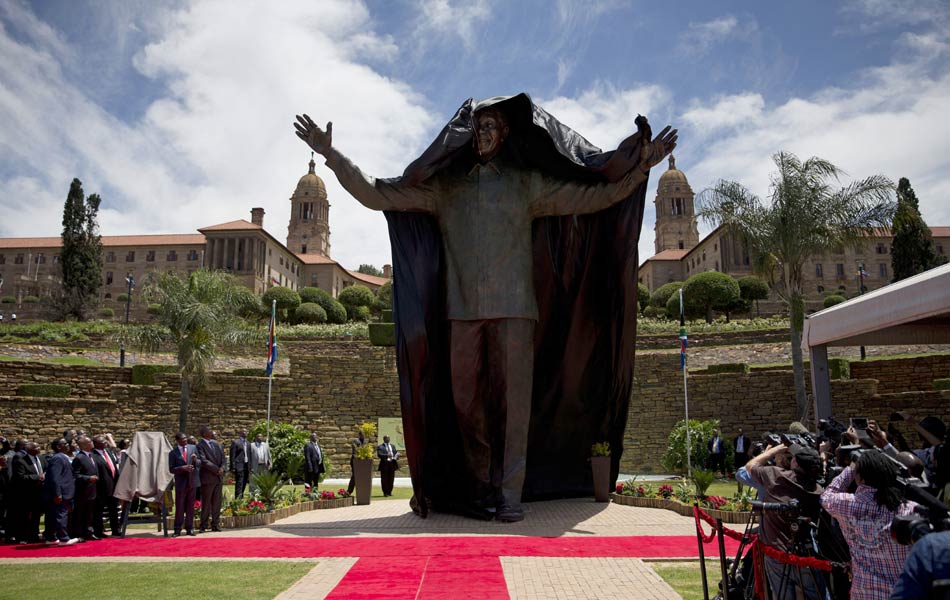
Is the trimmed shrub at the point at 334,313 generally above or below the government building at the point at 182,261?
below

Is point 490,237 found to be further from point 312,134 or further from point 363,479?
point 363,479

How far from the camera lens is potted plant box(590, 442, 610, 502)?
10.8 metres

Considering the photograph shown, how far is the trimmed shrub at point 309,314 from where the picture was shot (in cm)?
5838

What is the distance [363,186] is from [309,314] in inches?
1990

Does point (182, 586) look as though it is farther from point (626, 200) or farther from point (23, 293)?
point (23, 293)

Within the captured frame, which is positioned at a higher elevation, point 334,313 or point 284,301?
point 284,301

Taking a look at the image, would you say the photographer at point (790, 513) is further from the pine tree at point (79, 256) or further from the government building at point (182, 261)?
the government building at point (182, 261)

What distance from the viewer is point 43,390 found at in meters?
25.9

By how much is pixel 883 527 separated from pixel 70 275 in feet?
234

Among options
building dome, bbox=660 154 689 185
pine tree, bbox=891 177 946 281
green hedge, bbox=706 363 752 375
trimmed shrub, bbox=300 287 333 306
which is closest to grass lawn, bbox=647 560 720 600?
green hedge, bbox=706 363 752 375

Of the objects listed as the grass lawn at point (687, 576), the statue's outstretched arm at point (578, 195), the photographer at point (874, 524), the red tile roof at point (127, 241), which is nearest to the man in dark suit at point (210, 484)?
the statue's outstretched arm at point (578, 195)

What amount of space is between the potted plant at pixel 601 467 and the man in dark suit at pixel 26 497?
27.2 ft

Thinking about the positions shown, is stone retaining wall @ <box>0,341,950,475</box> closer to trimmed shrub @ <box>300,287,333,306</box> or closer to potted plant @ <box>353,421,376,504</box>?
potted plant @ <box>353,421,376,504</box>

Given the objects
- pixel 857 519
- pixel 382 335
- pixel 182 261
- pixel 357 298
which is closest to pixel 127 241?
pixel 182 261
